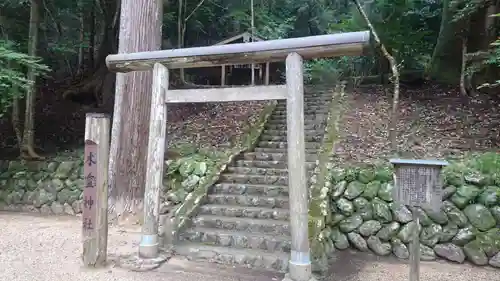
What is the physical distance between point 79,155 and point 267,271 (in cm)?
602

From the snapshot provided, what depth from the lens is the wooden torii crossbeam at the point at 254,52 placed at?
3.83m

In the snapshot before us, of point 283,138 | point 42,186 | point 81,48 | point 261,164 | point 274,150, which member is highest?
point 81,48

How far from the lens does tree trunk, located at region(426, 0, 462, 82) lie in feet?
30.1

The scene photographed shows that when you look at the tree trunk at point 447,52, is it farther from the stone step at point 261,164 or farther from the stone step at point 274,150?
the stone step at point 261,164

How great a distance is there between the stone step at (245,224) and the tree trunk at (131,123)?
55.2 inches

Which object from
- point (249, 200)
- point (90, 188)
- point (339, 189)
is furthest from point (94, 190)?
point (339, 189)

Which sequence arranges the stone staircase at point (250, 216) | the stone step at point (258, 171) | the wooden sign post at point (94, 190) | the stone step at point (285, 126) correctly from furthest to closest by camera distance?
the stone step at point (285, 126)
the stone step at point (258, 171)
the stone staircase at point (250, 216)
the wooden sign post at point (94, 190)

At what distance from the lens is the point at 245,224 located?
519cm

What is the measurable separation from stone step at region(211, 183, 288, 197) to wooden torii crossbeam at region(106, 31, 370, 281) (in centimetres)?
127

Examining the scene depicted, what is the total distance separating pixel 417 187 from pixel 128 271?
336cm

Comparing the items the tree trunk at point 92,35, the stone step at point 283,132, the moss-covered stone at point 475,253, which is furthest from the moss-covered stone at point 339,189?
the tree trunk at point 92,35

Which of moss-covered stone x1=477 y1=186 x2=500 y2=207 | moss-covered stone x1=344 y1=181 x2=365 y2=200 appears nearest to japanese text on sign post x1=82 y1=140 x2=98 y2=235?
moss-covered stone x1=344 y1=181 x2=365 y2=200

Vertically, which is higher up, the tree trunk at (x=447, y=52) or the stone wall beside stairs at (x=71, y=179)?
the tree trunk at (x=447, y=52)

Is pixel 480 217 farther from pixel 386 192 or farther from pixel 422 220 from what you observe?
pixel 386 192
